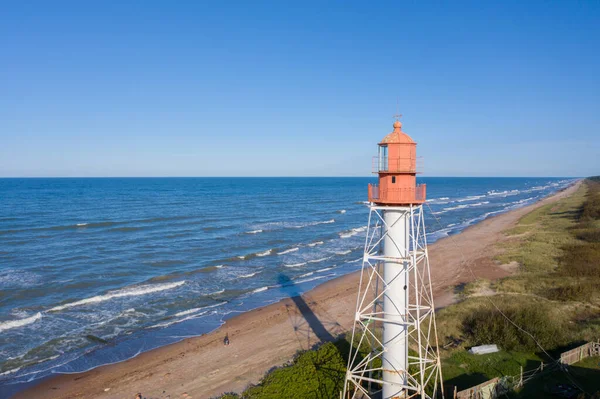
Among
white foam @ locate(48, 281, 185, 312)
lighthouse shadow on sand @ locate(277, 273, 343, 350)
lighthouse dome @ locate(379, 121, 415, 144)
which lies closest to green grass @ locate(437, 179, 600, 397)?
lighthouse shadow on sand @ locate(277, 273, 343, 350)

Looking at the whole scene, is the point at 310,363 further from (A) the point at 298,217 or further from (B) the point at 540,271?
(A) the point at 298,217

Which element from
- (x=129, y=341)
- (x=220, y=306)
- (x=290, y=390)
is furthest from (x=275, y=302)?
(x=290, y=390)

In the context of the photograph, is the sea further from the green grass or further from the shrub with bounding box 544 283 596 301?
the shrub with bounding box 544 283 596 301

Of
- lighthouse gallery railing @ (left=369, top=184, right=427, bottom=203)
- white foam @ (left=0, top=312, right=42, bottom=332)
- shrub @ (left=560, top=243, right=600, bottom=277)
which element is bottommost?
white foam @ (left=0, top=312, right=42, bottom=332)

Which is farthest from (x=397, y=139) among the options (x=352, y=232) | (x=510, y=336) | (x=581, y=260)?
(x=352, y=232)

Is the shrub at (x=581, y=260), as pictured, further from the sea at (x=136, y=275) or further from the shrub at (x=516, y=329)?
the sea at (x=136, y=275)
